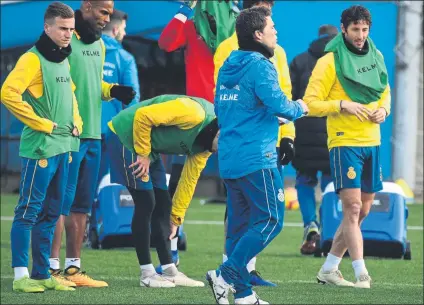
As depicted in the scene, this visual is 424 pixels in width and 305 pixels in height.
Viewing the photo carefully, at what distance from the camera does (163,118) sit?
824 centimetres

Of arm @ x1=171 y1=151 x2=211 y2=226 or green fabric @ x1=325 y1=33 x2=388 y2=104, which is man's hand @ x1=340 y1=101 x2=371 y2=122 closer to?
green fabric @ x1=325 y1=33 x2=388 y2=104

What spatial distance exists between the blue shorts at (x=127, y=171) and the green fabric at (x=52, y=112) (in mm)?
415

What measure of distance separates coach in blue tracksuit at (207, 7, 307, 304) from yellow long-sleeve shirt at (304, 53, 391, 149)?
1.24m

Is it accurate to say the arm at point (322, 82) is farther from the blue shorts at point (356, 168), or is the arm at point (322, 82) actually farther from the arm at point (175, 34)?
the arm at point (175, 34)

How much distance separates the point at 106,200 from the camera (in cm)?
1130

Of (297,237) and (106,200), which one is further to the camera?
(297,237)

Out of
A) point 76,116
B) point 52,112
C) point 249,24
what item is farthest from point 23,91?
point 249,24

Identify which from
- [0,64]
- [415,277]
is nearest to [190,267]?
[415,277]

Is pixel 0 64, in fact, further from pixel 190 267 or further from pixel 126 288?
pixel 126 288

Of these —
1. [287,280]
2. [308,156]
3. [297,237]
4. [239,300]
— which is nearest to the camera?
[239,300]

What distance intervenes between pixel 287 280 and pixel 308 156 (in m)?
2.76

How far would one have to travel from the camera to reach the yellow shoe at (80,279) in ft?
28.5

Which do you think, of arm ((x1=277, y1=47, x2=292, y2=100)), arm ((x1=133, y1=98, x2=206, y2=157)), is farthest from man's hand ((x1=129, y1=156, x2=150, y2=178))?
arm ((x1=277, y1=47, x2=292, y2=100))

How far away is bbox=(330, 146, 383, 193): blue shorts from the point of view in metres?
8.80
